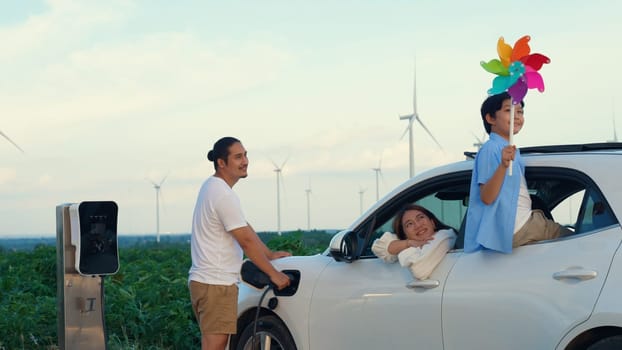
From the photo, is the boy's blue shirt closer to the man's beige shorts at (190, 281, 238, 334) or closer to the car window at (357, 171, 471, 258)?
the car window at (357, 171, 471, 258)

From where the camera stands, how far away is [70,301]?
860 cm

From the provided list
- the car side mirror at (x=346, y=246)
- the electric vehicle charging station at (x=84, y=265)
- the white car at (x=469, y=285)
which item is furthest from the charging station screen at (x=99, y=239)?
the car side mirror at (x=346, y=246)

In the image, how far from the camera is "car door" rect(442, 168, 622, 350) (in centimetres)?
550

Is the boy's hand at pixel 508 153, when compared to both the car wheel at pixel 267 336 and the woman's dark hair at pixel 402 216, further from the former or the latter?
the car wheel at pixel 267 336

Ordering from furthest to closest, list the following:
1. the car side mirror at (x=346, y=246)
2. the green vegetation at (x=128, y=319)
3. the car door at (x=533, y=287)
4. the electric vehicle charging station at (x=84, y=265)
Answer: the green vegetation at (x=128, y=319)
the electric vehicle charging station at (x=84, y=265)
the car side mirror at (x=346, y=246)
the car door at (x=533, y=287)

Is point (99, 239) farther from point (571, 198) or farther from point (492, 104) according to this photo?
point (571, 198)

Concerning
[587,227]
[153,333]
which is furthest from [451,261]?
[153,333]

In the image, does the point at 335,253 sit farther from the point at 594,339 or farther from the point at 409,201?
the point at 594,339

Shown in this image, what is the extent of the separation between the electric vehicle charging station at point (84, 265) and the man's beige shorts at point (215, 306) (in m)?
1.65

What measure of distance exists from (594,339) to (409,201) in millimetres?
1720

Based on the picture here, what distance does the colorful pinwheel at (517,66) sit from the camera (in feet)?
19.6

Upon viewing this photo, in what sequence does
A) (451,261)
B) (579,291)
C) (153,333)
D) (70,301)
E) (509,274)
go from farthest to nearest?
(153,333) → (70,301) → (451,261) → (509,274) → (579,291)

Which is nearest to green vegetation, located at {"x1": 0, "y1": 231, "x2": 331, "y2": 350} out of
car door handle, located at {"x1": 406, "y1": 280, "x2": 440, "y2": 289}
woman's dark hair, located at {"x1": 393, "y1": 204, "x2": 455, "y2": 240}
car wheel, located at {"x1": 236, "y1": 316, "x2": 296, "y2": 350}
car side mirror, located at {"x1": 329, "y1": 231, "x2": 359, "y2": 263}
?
car wheel, located at {"x1": 236, "y1": 316, "x2": 296, "y2": 350}

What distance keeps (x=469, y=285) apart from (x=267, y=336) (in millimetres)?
1958
